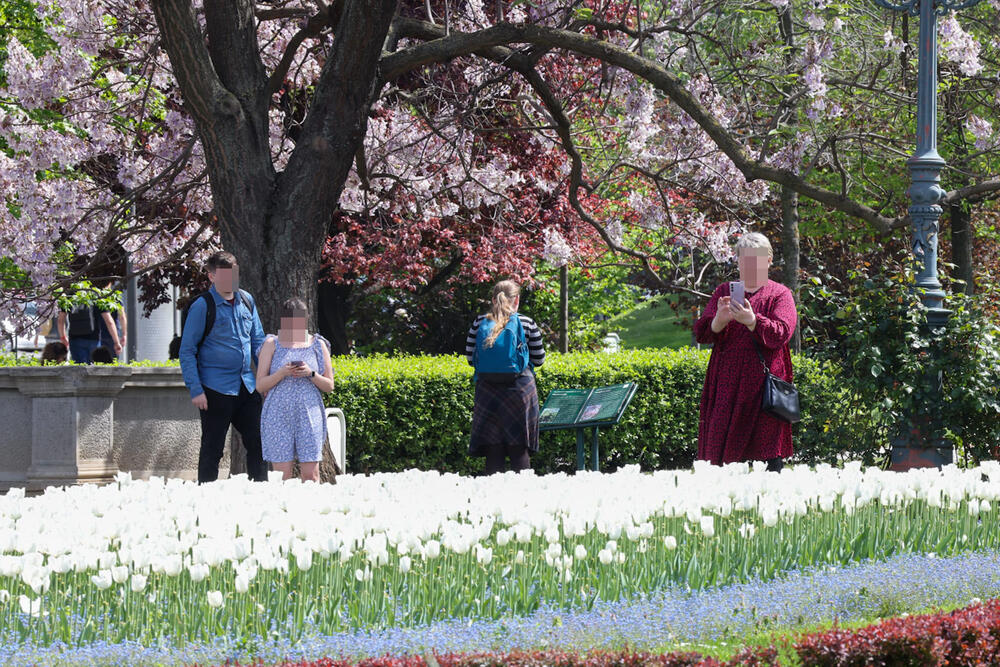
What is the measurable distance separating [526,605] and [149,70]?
30.1ft

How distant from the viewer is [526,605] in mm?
4301

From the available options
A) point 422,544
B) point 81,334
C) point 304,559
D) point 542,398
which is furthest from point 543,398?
point 304,559

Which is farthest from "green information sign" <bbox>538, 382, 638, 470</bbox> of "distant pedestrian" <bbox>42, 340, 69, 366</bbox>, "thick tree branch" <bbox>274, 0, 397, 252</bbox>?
"distant pedestrian" <bbox>42, 340, 69, 366</bbox>

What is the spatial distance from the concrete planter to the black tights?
2839 mm

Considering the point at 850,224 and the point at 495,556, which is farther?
the point at 850,224

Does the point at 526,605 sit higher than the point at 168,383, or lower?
lower

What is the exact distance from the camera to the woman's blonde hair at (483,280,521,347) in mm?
8805

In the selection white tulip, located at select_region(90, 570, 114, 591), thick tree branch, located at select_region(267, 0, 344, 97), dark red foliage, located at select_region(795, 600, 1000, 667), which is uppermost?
thick tree branch, located at select_region(267, 0, 344, 97)

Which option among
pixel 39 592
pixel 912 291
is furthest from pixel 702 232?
pixel 39 592

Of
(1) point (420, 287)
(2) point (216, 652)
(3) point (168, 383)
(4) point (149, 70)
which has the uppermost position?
(4) point (149, 70)

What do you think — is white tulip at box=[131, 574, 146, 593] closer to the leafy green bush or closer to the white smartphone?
the white smartphone

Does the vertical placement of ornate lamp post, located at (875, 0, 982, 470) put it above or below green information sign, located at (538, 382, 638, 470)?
above

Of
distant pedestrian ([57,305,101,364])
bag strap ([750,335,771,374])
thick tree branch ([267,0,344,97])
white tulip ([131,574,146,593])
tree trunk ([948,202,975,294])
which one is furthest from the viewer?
tree trunk ([948,202,975,294])

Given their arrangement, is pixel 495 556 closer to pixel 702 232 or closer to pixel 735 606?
pixel 735 606
